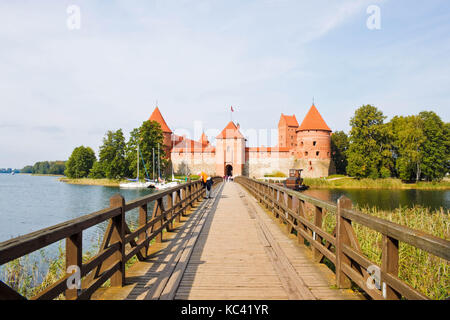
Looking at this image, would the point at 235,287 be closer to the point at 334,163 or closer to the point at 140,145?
the point at 140,145

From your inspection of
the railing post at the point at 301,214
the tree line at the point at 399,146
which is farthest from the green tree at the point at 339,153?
the railing post at the point at 301,214

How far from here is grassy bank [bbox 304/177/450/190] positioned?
35.7 metres

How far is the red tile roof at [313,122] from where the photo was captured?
50.3 metres

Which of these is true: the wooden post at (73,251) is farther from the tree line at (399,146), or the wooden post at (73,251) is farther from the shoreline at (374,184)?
the tree line at (399,146)

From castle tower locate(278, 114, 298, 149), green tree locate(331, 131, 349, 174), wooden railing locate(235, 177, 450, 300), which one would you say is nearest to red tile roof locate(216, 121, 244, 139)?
castle tower locate(278, 114, 298, 149)

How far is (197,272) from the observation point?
382 cm

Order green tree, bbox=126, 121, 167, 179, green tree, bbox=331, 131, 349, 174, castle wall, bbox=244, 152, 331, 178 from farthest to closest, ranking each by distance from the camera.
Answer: green tree, bbox=331, 131, 349, 174, castle wall, bbox=244, 152, 331, 178, green tree, bbox=126, 121, 167, 179

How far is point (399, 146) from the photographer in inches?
1572

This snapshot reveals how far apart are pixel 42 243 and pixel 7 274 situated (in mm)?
5914

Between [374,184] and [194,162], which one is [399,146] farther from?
[194,162]

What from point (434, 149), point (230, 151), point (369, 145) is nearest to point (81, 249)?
point (369, 145)

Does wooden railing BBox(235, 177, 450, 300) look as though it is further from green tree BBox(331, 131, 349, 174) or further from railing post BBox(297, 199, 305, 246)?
green tree BBox(331, 131, 349, 174)

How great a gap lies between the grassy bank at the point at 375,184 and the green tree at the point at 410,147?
5.92 feet

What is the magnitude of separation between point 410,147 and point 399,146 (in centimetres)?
287
